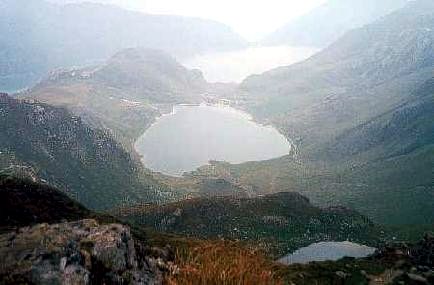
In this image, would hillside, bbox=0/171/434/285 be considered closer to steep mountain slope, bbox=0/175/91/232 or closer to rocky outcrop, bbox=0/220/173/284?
rocky outcrop, bbox=0/220/173/284

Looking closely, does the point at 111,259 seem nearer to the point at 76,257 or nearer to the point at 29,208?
the point at 76,257

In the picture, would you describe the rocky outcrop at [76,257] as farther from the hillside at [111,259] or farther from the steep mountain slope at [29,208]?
the steep mountain slope at [29,208]

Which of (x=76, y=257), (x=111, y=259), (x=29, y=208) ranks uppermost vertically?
(x=29, y=208)

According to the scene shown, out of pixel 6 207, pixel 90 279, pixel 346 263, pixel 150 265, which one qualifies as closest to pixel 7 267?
pixel 90 279

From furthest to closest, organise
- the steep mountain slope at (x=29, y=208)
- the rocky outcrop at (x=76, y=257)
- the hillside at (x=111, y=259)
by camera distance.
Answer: the steep mountain slope at (x=29, y=208) → the rocky outcrop at (x=76, y=257) → the hillside at (x=111, y=259)

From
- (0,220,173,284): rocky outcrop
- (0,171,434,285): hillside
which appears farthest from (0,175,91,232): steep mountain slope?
(0,220,173,284): rocky outcrop

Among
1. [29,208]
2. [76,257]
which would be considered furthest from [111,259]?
[29,208]

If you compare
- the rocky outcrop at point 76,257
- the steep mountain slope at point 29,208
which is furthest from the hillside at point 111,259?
the steep mountain slope at point 29,208

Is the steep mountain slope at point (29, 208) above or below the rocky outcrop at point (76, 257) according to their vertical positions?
above
